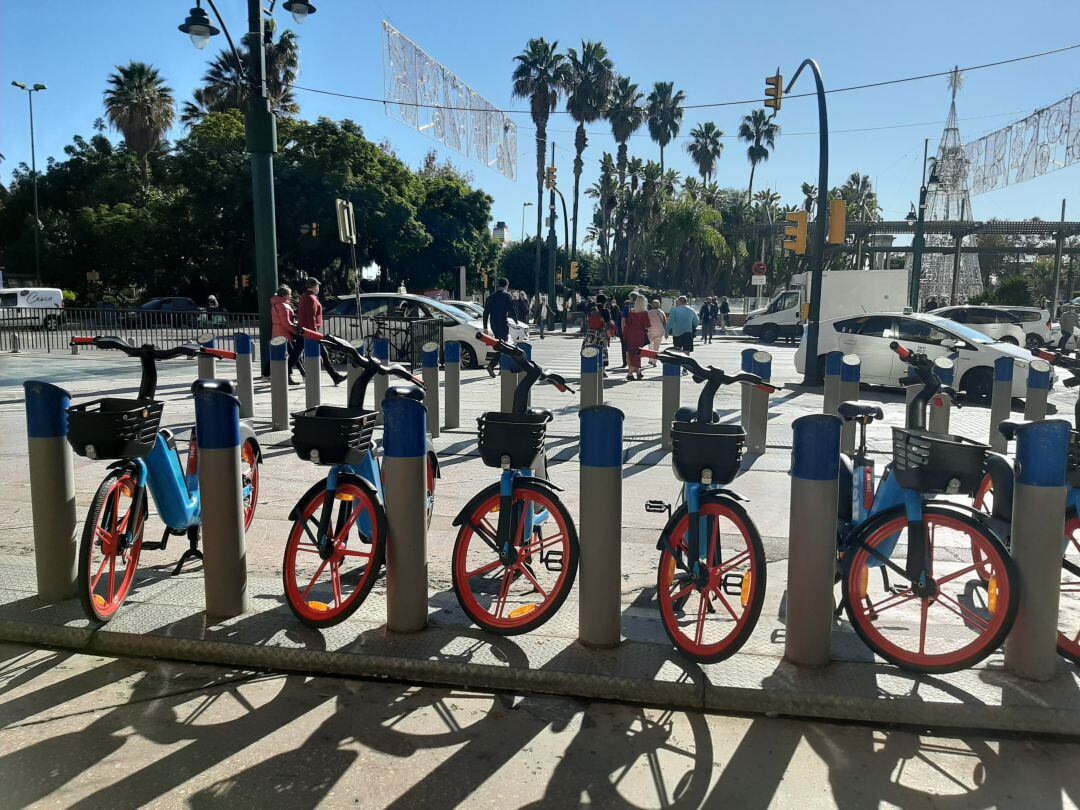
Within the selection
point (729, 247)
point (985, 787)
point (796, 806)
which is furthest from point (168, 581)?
point (729, 247)

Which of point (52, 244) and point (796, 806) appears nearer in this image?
point (796, 806)

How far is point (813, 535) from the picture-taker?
11.1 feet

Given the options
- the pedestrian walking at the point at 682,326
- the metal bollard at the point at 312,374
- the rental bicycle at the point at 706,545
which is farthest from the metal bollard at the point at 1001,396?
the pedestrian walking at the point at 682,326

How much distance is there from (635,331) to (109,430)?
1259cm

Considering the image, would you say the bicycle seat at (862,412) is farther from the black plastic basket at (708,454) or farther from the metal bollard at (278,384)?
the metal bollard at (278,384)

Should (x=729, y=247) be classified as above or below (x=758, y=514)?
above

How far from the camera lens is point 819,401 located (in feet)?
42.6

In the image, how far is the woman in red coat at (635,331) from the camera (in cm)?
1562

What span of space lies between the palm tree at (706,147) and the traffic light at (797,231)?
175ft

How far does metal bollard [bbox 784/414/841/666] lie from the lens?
11.0 feet

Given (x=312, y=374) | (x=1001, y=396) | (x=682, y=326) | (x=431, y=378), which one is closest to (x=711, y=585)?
(x=431, y=378)

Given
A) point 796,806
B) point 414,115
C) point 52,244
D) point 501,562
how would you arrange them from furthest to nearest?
point 52,244 → point 414,115 → point 501,562 → point 796,806

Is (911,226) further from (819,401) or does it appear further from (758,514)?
(758,514)

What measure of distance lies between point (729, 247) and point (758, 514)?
52.4 meters
